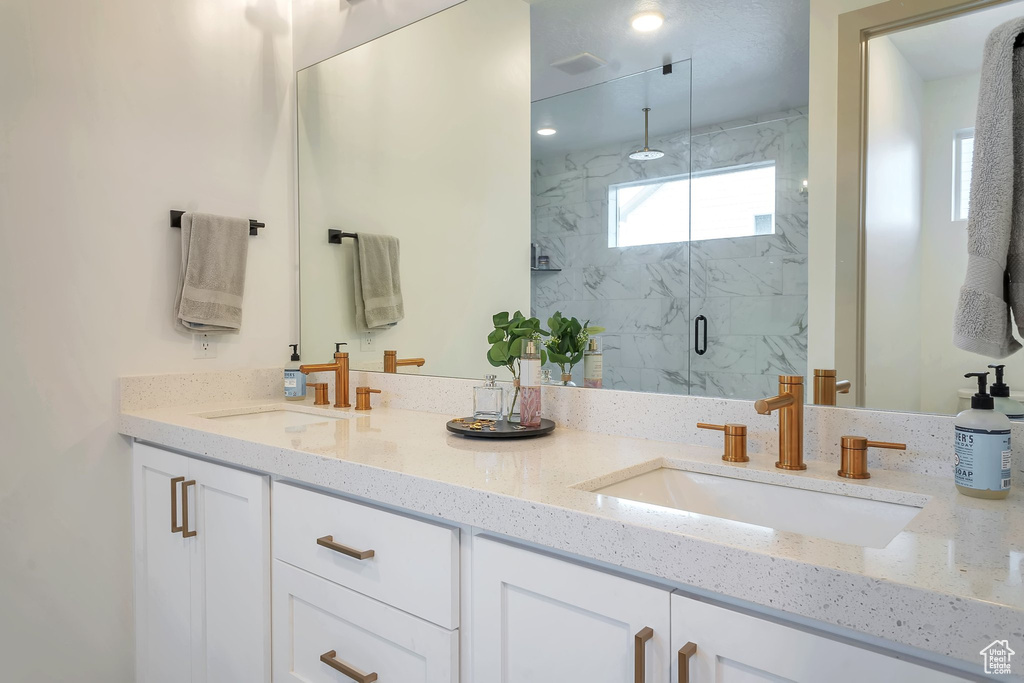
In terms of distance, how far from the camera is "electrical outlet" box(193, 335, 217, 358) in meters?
1.91

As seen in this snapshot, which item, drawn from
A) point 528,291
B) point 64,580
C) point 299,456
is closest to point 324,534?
point 299,456

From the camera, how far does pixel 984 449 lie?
34.0 inches

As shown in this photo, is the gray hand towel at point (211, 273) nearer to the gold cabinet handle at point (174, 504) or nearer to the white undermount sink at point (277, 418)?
the white undermount sink at point (277, 418)

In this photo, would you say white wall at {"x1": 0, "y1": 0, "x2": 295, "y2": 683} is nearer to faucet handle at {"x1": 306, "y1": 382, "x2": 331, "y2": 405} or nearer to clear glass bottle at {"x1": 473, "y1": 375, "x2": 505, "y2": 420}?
faucet handle at {"x1": 306, "y1": 382, "x2": 331, "y2": 405}

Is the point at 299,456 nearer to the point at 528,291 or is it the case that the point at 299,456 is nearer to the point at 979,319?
the point at 528,291

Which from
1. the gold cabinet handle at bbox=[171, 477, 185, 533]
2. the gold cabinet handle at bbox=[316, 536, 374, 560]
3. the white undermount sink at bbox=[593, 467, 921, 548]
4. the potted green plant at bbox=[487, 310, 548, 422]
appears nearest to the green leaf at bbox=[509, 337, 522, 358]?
the potted green plant at bbox=[487, 310, 548, 422]

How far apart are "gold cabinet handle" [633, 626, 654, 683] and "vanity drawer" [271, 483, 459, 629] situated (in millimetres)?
320

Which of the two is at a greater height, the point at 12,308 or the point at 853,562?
the point at 12,308

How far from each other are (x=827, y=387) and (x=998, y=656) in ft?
2.12

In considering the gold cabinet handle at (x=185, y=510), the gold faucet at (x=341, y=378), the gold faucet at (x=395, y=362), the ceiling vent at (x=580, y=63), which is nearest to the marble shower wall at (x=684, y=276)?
the ceiling vent at (x=580, y=63)

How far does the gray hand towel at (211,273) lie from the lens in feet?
6.02

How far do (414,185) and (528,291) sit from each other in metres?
0.59

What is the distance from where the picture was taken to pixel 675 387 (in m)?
1.31

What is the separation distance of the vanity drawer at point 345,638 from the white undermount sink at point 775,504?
373mm
